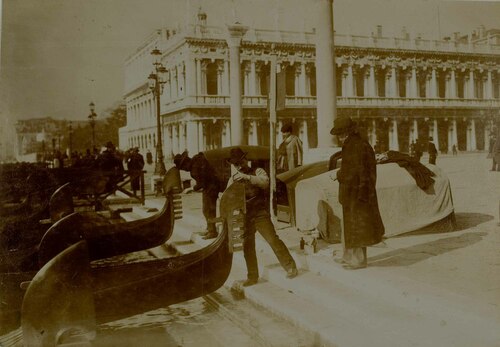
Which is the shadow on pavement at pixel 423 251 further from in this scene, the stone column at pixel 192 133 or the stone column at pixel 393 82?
the stone column at pixel 393 82

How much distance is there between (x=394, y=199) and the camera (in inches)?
237

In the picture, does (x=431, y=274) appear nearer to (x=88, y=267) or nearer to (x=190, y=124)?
(x=88, y=267)

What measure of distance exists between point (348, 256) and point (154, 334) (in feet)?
6.18

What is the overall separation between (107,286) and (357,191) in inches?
90.7

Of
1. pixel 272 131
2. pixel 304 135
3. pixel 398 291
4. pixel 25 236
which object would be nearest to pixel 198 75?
pixel 304 135

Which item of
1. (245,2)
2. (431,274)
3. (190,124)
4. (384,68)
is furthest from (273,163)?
(384,68)

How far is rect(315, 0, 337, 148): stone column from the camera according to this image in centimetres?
785

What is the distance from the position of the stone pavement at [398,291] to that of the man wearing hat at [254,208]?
0.88 feet

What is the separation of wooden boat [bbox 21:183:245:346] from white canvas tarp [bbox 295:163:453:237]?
6.08 ft

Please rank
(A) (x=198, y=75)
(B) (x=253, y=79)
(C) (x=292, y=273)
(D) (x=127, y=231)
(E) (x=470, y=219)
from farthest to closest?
(B) (x=253, y=79) → (A) (x=198, y=75) → (E) (x=470, y=219) → (D) (x=127, y=231) → (C) (x=292, y=273)

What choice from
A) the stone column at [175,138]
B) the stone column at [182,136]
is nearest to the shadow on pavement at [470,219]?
the stone column at [182,136]

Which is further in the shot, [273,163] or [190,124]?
[190,124]

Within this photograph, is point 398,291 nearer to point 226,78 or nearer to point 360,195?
point 360,195

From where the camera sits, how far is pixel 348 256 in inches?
183
